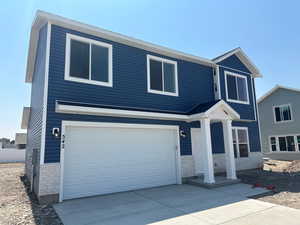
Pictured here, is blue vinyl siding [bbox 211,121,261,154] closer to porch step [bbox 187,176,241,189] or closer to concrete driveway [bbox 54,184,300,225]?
porch step [bbox 187,176,241,189]

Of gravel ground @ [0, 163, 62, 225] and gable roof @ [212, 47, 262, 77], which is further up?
gable roof @ [212, 47, 262, 77]

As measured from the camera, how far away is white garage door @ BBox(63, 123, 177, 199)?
668 centimetres

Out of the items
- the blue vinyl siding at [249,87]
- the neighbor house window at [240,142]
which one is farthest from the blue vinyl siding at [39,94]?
the neighbor house window at [240,142]

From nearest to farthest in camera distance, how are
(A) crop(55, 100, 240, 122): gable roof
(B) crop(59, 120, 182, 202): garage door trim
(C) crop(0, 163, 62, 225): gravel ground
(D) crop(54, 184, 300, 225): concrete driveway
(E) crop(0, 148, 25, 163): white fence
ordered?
(D) crop(54, 184, 300, 225): concrete driveway < (C) crop(0, 163, 62, 225): gravel ground < (B) crop(59, 120, 182, 202): garage door trim < (A) crop(55, 100, 240, 122): gable roof < (E) crop(0, 148, 25, 163): white fence

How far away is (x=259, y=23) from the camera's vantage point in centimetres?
1145

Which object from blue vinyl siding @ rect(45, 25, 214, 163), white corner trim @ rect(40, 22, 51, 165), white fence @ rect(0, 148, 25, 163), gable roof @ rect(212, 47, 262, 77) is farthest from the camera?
white fence @ rect(0, 148, 25, 163)

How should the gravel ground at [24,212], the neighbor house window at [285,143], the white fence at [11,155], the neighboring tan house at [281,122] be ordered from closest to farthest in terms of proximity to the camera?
the gravel ground at [24,212] < the neighbor house window at [285,143] < the neighboring tan house at [281,122] < the white fence at [11,155]

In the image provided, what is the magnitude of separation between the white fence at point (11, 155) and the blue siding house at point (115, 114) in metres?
20.0

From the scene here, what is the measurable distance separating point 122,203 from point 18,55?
9.08 m

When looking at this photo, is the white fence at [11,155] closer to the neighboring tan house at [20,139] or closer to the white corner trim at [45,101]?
the neighboring tan house at [20,139]

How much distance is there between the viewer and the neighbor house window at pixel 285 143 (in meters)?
18.4

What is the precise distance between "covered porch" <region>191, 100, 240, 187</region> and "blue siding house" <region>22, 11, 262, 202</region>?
0.04 metres

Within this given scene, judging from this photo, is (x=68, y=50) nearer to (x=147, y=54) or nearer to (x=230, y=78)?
(x=147, y=54)

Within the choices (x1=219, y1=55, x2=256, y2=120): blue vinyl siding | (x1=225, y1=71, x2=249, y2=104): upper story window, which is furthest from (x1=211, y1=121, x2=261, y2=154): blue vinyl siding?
(x1=225, y1=71, x2=249, y2=104): upper story window
